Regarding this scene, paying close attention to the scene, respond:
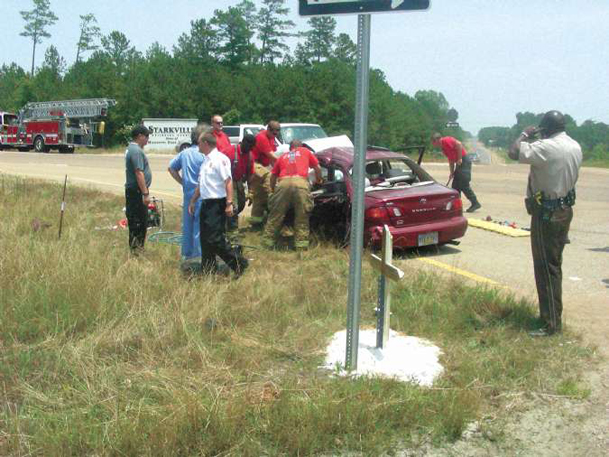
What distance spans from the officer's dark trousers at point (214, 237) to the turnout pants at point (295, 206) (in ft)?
6.29

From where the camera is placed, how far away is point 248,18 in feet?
268

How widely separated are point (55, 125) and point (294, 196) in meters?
35.1

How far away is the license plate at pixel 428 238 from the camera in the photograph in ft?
29.5

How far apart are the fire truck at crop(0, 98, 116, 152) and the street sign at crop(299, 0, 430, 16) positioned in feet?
123

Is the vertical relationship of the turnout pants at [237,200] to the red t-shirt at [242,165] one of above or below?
below

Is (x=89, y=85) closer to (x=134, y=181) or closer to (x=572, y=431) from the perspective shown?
(x=134, y=181)

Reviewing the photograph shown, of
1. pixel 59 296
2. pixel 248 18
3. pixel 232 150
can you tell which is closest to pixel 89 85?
pixel 248 18

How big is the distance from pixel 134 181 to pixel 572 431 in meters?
5.64

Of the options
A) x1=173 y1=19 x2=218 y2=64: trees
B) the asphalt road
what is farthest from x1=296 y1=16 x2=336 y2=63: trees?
the asphalt road

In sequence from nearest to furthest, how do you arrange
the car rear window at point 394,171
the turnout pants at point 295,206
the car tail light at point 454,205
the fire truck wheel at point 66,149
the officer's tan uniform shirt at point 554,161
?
the officer's tan uniform shirt at point 554,161 → the turnout pants at point 295,206 → the car tail light at point 454,205 → the car rear window at point 394,171 → the fire truck wheel at point 66,149

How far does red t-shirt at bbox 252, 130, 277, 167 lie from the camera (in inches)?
431

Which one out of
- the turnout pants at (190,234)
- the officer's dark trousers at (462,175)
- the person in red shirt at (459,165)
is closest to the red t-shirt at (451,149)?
the person in red shirt at (459,165)

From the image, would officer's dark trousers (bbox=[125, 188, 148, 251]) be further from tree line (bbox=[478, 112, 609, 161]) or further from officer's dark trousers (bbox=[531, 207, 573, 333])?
officer's dark trousers (bbox=[531, 207, 573, 333])

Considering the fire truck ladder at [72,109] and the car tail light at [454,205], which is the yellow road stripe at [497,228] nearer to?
the car tail light at [454,205]
